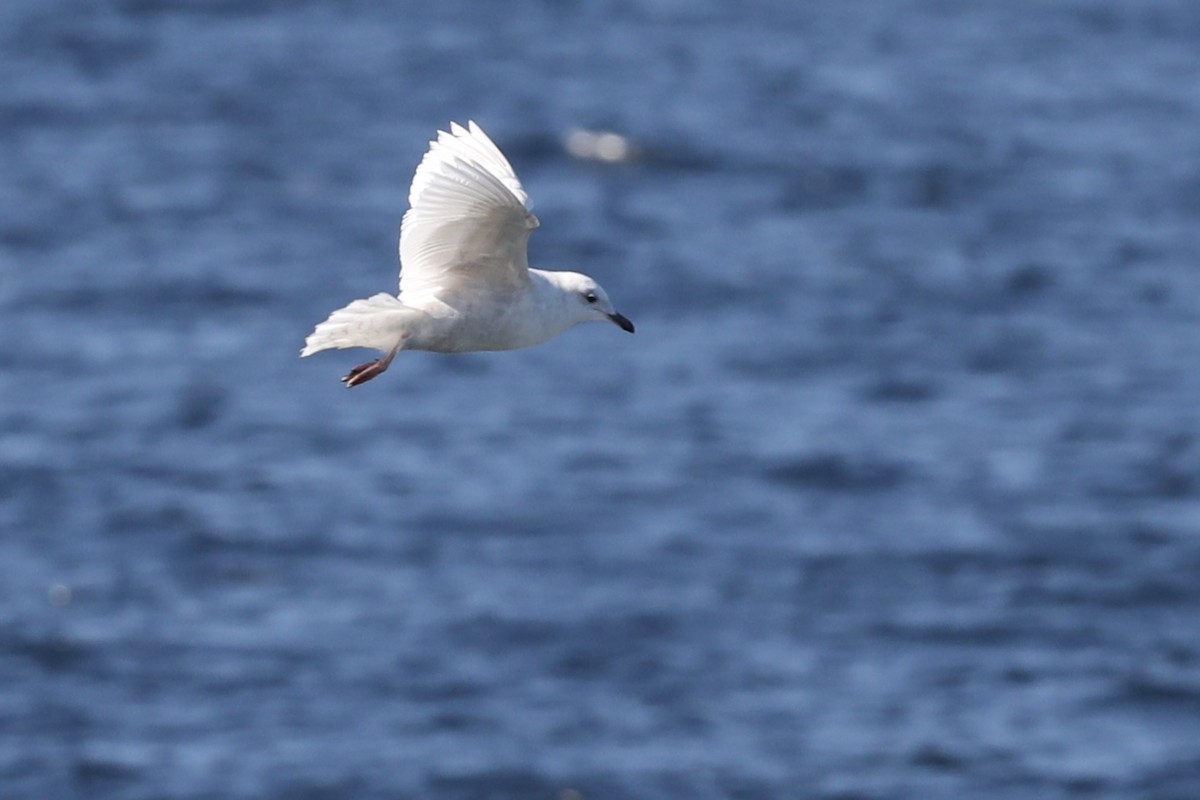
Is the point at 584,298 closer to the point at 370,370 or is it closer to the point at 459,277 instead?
the point at 459,277

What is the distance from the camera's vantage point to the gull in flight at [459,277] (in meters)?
11.2

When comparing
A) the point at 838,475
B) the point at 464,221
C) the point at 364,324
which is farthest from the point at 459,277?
the point at 838,475

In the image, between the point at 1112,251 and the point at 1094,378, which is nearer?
the point at 1094,378

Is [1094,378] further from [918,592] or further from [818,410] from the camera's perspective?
[918,592]

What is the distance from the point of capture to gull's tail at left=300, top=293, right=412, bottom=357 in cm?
1114

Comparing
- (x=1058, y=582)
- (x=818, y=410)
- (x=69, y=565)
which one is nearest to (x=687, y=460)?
(x=818, y=410)

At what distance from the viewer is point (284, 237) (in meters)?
47.6

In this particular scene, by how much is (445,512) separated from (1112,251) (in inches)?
Result: 698

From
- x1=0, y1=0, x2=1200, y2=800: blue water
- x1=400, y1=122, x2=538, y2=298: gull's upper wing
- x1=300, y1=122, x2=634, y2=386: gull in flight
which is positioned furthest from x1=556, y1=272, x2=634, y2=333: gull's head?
x1=0, y1=0, x2=1200, y2=800: blue water

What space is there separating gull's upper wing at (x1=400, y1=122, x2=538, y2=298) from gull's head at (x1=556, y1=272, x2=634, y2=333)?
0.44m

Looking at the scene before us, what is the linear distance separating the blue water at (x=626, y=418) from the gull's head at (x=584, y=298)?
1834 cm

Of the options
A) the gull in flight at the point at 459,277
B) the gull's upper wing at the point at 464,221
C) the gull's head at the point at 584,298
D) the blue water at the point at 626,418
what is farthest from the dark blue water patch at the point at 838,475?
the gull's upper wing at the point at 464,221

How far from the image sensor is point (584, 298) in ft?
40.0

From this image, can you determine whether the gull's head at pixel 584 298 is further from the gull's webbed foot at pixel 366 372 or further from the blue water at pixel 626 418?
the blue water at pixel 626 418
